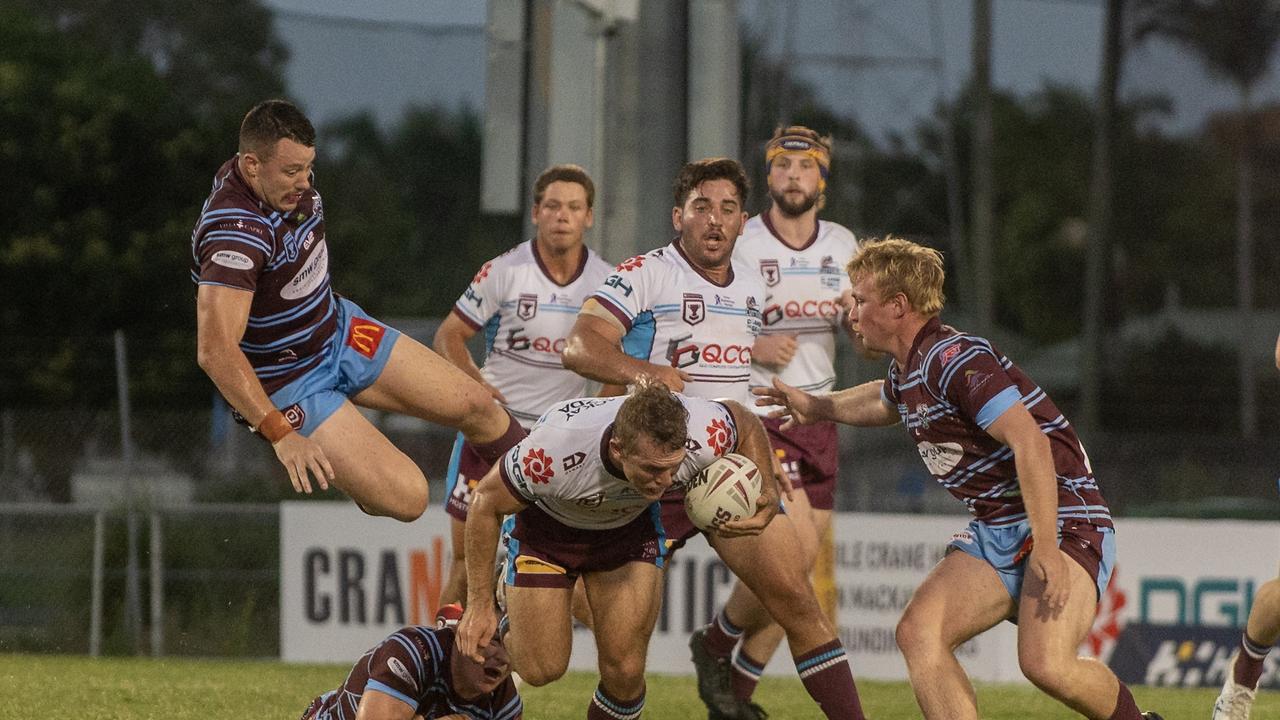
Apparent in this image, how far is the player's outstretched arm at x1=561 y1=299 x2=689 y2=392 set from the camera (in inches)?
292

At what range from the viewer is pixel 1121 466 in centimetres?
1388

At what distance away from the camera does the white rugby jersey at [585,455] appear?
6.37 meters

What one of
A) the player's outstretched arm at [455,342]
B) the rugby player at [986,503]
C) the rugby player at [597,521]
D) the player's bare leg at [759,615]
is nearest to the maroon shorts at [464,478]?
the player's outstretched arm at [455,342]

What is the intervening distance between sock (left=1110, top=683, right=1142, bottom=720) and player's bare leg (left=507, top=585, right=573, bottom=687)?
6.60ft

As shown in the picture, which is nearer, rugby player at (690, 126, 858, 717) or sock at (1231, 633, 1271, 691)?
sock at (1231, 633, 1271, 691)

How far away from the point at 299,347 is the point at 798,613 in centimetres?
219

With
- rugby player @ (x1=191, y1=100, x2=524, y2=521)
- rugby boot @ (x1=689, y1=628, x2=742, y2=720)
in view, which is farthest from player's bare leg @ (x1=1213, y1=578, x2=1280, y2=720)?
rugby player @ (x1=191, y1=100, x2=524, y2=521)

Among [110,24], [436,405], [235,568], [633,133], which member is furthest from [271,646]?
[110,24]

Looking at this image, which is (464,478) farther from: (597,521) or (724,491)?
(724,491)

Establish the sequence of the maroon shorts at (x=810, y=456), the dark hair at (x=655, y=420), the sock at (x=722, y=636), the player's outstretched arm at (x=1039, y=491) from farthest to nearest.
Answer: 1. the maroon shorts at (x=810, y=456)
2. the sock at (x=722, y=636)
3. the dark hair at (x=655, y=420)
4. the player's outstretched arm at (x=1039, y=491)

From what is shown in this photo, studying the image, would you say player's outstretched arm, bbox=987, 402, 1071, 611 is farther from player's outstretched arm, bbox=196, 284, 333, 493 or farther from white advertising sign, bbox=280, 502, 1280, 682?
white advertising sign, bbox=280, 502, 1280, 682

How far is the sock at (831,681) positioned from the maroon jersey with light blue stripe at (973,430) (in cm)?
90

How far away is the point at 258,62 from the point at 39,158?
505 centimetres

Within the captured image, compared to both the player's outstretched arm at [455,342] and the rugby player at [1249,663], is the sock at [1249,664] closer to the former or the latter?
the rugby player at [1249,663]
